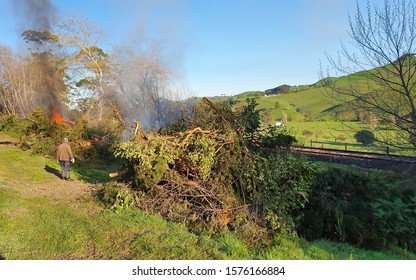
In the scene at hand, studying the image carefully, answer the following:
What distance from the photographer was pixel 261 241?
573 centimetres

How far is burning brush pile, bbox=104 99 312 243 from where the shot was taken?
21.4ft

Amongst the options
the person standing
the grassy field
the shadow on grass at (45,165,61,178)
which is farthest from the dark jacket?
the grassy field

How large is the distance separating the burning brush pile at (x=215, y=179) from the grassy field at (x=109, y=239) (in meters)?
0.40

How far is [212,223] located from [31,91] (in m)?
26.6

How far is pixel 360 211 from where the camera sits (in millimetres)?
6992

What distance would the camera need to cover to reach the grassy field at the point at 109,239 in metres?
4.95

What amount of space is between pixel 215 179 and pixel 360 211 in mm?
3413

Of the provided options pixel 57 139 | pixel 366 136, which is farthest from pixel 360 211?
pixel 57 139

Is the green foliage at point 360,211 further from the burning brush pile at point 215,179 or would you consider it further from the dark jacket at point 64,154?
the dark jacket at point 64,154

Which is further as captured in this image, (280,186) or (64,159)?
(64,159)

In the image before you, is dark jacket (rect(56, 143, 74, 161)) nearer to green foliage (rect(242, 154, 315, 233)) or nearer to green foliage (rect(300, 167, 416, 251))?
green foliage (rect(242, 154, 315, 233))

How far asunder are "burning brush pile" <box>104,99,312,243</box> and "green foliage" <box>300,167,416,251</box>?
54cm

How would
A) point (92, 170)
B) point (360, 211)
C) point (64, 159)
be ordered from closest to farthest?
point (360, 211) < point (64, 159) < point (92, 170)

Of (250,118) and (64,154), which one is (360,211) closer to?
(250,118)
